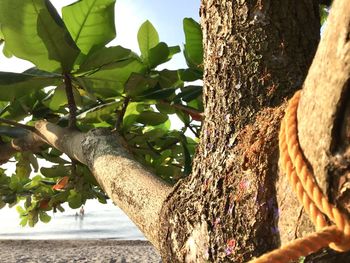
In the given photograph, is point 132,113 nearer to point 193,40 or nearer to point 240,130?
point 193,40

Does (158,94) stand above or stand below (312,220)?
above

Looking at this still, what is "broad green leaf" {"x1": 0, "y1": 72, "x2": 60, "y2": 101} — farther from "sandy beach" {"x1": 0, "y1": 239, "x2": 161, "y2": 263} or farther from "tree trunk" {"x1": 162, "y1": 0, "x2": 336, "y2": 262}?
"sandy beach" {"x1": 0, "y1": 239, "x2": 161, "y2": 263}

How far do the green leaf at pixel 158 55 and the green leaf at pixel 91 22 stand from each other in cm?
11

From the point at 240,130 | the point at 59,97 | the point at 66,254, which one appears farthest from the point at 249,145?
the point at 66,254

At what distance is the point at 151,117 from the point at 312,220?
0.61m

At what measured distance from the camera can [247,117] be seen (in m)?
0.38

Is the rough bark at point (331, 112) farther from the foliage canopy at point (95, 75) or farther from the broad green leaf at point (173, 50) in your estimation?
the broad green leaf at point (173, 50)

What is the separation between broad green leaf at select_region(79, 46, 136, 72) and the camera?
0.67 meters

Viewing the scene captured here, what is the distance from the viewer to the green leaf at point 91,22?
0.67 m

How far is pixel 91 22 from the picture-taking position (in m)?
0.68

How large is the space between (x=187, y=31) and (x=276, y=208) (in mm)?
406

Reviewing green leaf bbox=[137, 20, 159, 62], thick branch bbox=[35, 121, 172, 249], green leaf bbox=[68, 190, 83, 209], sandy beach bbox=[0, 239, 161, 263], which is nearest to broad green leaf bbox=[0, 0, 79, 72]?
thick branch bbox=[35, 121, 172, 249]

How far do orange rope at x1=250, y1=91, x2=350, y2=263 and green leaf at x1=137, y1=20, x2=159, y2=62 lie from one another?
59cm

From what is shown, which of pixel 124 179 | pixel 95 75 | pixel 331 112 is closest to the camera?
pixel 331 112
